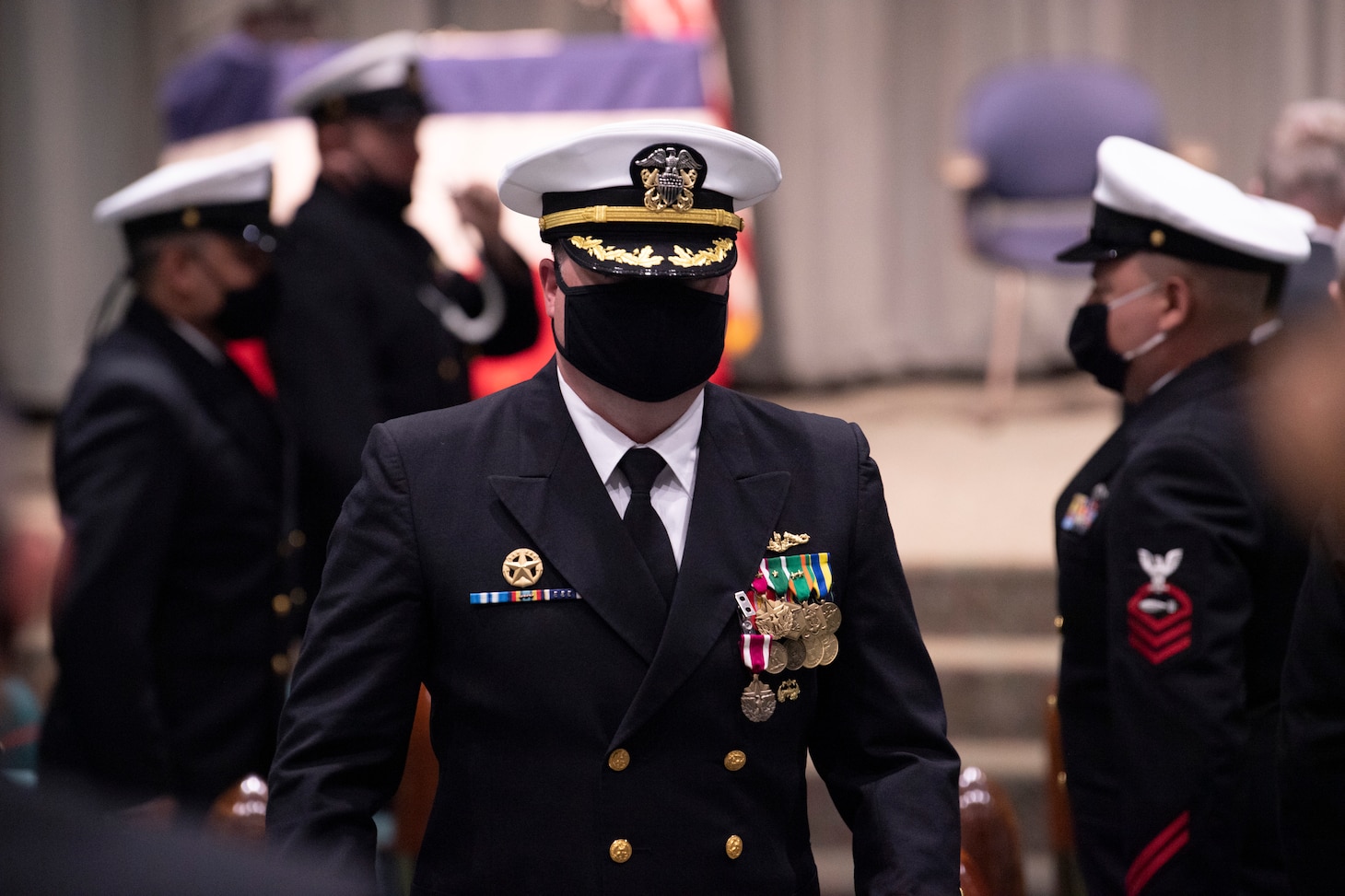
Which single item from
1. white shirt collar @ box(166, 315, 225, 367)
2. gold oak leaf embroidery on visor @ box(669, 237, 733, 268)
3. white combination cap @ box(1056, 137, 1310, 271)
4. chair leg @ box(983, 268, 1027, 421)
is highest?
gold oak leaf embroidery on visor @ box(669, 237, 733, 268)

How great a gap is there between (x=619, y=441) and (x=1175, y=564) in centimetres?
88

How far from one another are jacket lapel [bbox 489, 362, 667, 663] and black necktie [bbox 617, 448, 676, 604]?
2cm

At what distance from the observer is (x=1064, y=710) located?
2.34 meters

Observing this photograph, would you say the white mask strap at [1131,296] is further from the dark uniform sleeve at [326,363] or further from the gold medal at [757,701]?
the dark uniform sleeve at [326,363]

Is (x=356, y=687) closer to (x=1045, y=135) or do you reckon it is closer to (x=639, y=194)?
(x=639, y=194)

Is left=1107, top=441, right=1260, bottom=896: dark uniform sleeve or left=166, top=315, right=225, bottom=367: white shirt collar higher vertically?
left=166, top=315, right=225, bottom=367: white shirt collar

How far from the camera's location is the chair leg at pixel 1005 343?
A: 20.1ft

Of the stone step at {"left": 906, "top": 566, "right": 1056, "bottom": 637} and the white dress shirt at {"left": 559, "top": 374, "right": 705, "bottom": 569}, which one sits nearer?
the white dress shirt at {"left": 559, "top": 374, "right": 705, "bottom": 569}

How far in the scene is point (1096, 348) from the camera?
2420 mm

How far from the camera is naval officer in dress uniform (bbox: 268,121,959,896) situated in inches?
60.8

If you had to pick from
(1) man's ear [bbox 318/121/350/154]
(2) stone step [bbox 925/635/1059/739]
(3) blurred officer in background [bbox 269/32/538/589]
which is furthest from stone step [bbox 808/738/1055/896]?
(1) man's ear [bbox 318/121/350/154]

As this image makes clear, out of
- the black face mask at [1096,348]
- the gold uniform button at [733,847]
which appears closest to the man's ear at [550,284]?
the gold uniform button at [733,847]

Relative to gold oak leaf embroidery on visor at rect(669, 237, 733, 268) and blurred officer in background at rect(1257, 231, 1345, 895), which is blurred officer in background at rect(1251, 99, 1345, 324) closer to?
blurred officer in background at rect(1257, 231, 1345, 895)

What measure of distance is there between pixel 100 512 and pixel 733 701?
4.78 ft
